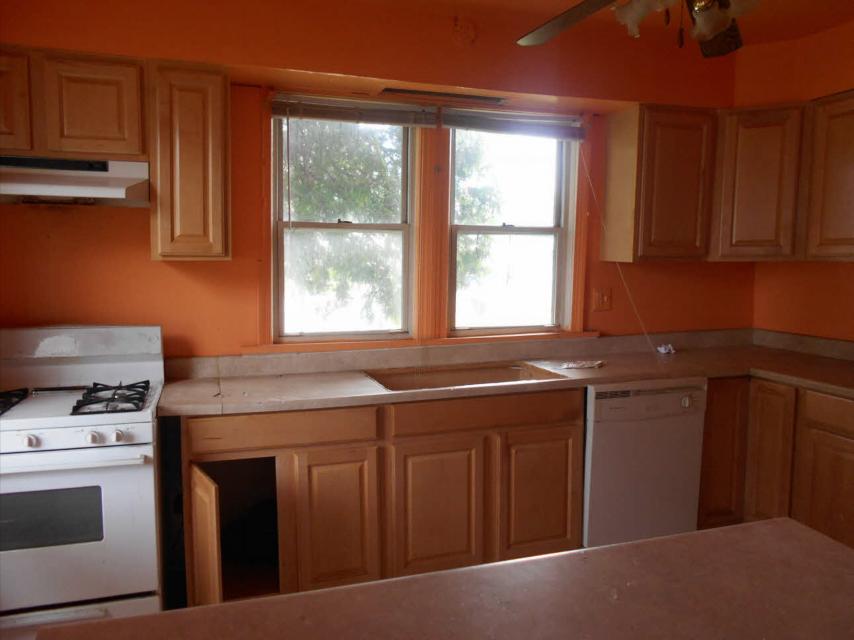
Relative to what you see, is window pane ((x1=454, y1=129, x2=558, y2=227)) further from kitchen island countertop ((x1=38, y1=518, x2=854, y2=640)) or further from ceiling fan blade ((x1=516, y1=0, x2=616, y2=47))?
kitchen island countertop ((x1=38, y1=518, x2=854, y2=640))

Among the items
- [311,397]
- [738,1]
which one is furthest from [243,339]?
[738,1]

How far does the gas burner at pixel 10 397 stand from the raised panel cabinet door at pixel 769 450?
322cm

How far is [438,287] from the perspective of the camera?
11.0 feet

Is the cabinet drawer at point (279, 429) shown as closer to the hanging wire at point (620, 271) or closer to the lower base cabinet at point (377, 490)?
the lower base cabinet at point (377, 490)

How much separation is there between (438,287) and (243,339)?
971 mm

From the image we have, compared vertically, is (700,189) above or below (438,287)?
above

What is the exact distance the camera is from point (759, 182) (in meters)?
3.47

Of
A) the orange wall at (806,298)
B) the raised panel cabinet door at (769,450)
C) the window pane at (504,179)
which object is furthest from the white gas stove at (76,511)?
the orange wall at (806,298)

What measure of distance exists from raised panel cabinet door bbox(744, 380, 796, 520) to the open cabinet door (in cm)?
254

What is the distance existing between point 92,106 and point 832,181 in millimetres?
3299

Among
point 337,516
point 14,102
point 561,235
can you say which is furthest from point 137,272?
point 561,235

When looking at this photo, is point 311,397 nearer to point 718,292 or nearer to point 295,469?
point 295,469

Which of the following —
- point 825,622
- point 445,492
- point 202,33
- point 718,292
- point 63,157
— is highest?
point 202,33

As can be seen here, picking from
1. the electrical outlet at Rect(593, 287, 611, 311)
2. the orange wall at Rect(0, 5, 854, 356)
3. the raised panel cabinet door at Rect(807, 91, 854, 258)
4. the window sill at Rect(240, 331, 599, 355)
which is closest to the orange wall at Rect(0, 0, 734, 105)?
the orange wall at Rect(0, 5, 854, 356)
